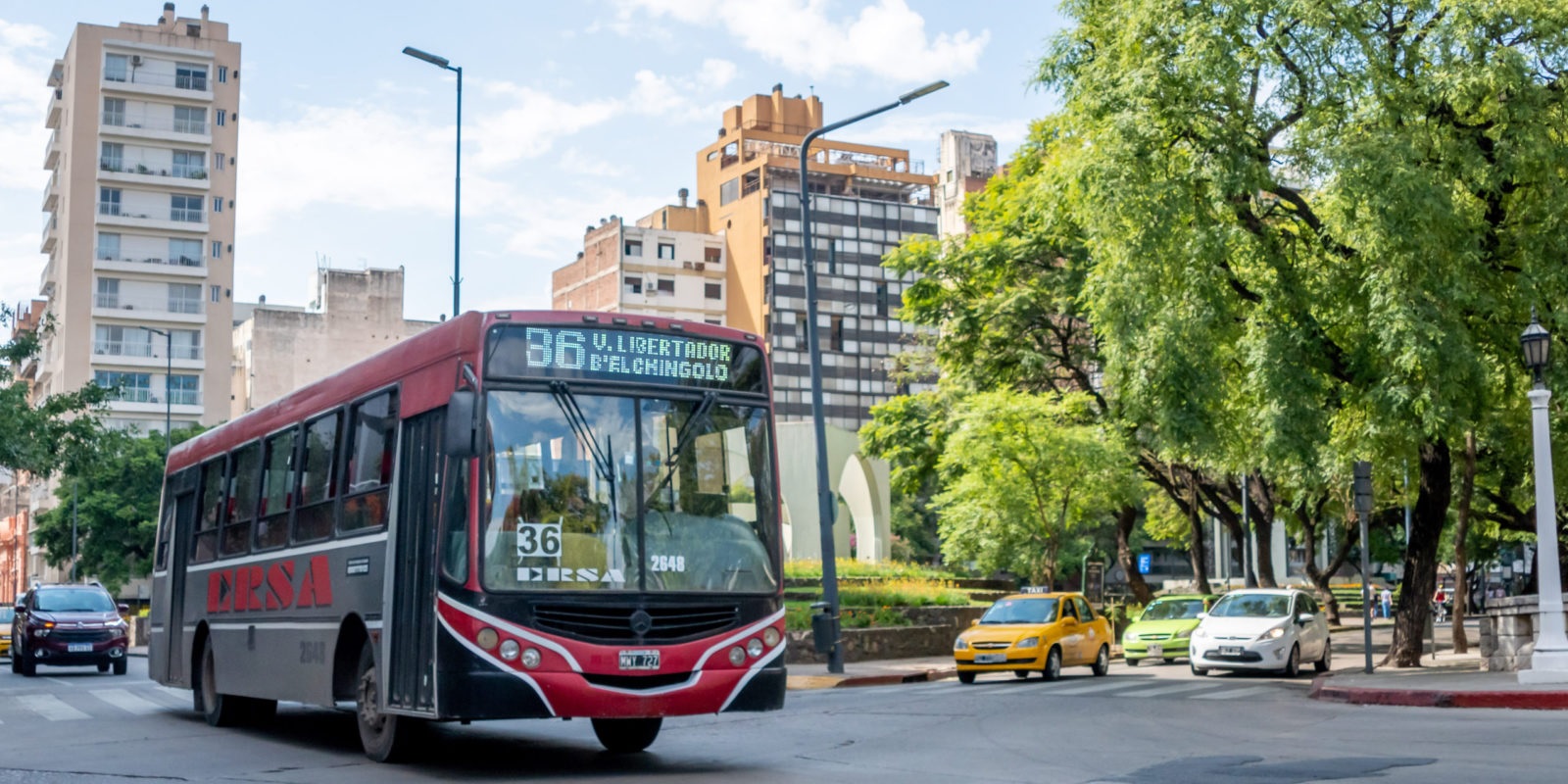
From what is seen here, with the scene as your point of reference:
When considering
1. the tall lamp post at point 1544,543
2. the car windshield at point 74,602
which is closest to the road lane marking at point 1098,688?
the tall lamp post at point 1544,543

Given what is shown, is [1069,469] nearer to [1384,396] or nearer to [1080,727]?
[1384,396]

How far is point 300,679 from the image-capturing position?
47.0 ft

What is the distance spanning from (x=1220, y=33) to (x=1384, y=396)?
5.84 meters

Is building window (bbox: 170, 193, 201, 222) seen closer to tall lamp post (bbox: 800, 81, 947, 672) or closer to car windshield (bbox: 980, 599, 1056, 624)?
tall lamp post (bbox: 800, 81, 947, 672)

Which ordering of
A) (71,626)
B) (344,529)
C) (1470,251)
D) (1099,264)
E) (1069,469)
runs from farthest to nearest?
(1069,469) < (71,626) < (1099,264) < (1470,251) < (344,529)

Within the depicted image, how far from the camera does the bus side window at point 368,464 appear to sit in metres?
13.0

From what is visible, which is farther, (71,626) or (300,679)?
(71,626)

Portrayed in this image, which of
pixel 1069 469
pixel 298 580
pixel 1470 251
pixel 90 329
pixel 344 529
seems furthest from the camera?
pixel 90 329

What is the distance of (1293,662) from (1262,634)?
90 cm

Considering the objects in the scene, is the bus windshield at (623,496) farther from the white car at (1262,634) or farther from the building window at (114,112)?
the building window at (114,112)

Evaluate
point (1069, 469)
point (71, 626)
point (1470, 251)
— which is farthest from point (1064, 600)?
point (71, 626)

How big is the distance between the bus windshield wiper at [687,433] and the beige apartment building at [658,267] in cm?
10229

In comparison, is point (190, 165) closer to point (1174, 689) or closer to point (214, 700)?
point (1174, 689)

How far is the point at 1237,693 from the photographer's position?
23312mm
